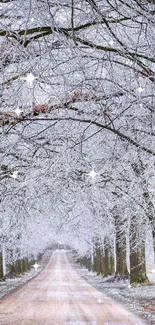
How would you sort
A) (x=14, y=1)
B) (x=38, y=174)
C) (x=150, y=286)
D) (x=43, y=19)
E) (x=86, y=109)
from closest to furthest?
(x=43, y=19) → (x=14, y=1) → (x=86, y=109) → (x=38, y=174) → (x=150, y=286)

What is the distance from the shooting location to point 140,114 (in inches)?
473

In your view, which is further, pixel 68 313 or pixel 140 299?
pixel 140 299

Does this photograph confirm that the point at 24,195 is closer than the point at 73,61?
No

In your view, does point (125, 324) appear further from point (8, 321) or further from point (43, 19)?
point (43, 19)

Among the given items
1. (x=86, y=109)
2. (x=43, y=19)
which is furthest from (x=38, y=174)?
(x=43, y=19)

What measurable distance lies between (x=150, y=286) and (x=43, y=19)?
73.4ft

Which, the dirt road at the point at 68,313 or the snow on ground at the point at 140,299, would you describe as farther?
the snow on ground at the point at 140,299

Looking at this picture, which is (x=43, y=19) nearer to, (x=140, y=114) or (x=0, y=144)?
(x=140, y=114)

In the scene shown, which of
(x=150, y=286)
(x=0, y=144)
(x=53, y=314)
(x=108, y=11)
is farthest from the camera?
(x=150, y=286)

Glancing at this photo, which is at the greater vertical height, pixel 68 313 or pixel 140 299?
pixel 140 299

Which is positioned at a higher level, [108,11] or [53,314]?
[108,11]

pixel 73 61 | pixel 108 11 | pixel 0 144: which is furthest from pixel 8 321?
pixel 108 11

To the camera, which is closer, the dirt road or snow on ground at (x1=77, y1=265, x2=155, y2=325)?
the dirt road

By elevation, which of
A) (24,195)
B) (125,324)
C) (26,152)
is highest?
(26,152)
